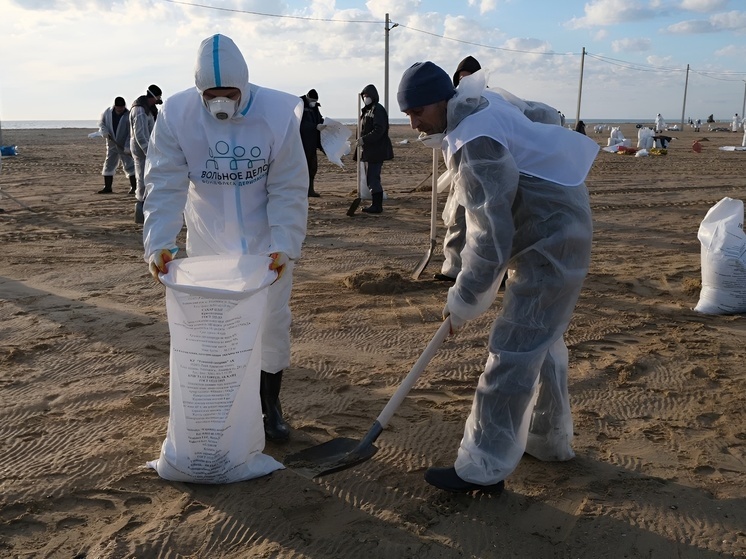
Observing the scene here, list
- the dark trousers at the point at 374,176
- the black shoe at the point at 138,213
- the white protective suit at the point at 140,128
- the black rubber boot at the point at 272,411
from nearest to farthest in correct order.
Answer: the black rubber boot at the point at 272,411, the white protective suit at the point at 140,128, the black shoe at the point at 138,213, the dark trousers at the point at 374,176

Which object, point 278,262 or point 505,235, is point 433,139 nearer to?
point 505,235

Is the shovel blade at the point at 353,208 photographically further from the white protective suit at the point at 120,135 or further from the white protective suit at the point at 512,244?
the white protective suit at the point at 512,244

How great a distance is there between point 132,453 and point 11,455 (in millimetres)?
537

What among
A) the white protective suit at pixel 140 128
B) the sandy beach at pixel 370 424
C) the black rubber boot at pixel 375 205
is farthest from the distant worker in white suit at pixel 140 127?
the black rubber boot at pixel 375 205

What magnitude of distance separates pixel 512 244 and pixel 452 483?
0.99 metres

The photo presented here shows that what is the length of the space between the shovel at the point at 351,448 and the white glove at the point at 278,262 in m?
0.68

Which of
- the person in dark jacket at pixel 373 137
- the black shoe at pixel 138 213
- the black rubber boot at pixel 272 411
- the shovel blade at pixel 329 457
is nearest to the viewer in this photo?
the shovel blade at pixel 329 457

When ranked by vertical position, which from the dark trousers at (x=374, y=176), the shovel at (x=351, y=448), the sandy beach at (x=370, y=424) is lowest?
the sandy beach at (x=370, y=424)

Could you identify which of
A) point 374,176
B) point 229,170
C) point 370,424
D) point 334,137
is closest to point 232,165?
point 229,170

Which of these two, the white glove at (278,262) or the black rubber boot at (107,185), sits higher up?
the white glove at (278,262)

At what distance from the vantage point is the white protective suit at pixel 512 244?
243 centimetres

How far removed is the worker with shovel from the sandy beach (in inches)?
13.2

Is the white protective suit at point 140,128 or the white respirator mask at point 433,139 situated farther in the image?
the white protective suit at point 140,128

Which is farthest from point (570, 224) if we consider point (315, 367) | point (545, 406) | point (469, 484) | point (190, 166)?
point (315, 367)
